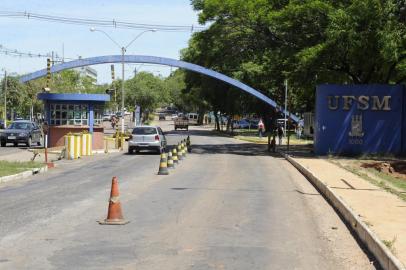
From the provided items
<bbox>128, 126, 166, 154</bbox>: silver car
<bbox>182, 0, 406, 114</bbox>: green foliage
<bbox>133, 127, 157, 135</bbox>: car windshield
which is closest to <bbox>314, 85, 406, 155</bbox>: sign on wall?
<bbox>182, 0, 406, 114</bbox>: green foliage

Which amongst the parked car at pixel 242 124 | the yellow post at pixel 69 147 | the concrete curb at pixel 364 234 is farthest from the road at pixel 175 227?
the parked car at pixel 242 124

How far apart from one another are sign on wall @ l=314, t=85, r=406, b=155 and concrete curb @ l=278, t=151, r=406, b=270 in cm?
1527

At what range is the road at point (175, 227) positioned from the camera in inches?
310

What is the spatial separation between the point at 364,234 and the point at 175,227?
297 centimetres

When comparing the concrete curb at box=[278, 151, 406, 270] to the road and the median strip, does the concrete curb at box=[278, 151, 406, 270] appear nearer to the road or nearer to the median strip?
the road

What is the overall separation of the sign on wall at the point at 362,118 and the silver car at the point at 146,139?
27.7ft

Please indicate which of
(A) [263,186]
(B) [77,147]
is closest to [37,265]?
(A) [263,186]

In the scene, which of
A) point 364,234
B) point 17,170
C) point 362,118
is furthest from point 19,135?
point 364,234

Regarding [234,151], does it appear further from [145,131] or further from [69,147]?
[69,147]

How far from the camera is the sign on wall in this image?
3108 cm

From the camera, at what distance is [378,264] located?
26.2 feet

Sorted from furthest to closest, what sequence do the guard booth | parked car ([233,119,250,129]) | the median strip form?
parked car ([233,119,250,129]) → the guard booth → the median strip

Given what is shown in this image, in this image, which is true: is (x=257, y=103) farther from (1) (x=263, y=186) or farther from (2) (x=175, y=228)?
(2) (x=175, y=228)

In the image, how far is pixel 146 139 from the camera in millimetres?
33188
